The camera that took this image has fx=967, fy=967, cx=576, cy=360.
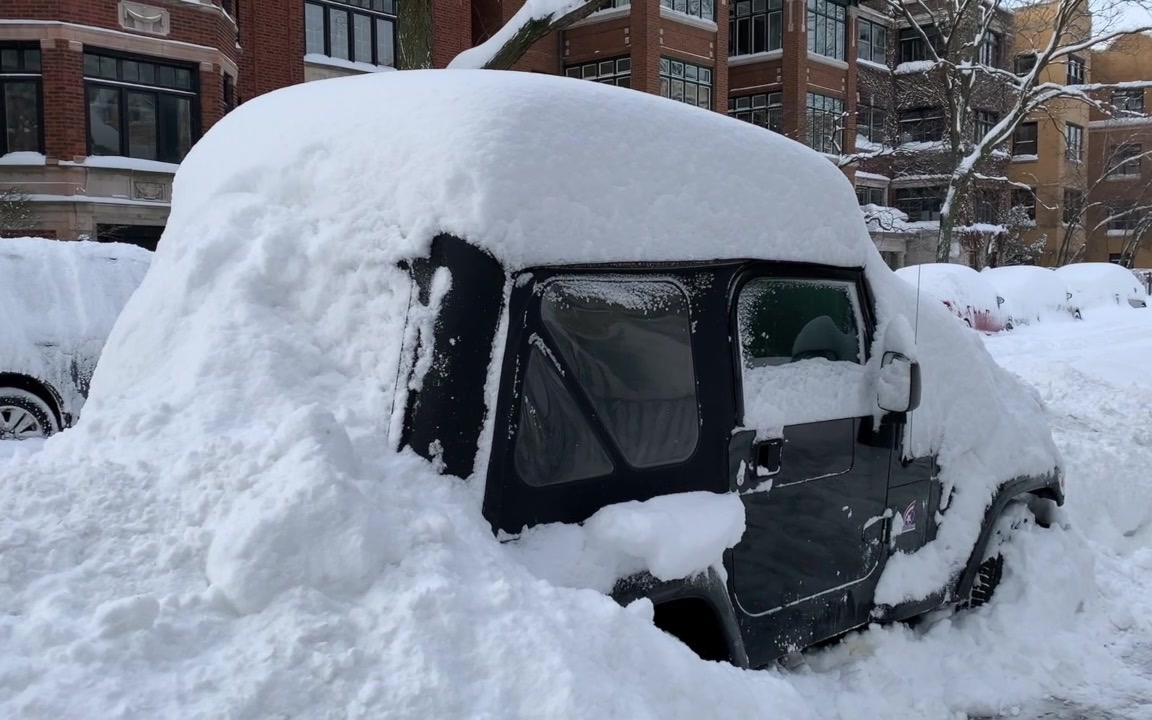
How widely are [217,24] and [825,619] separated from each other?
21024 millimetres

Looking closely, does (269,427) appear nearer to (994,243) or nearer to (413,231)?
(413,231)

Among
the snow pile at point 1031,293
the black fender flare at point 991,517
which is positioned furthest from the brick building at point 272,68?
the black fender flare at point 991,517

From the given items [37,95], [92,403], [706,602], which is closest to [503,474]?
[706,602]

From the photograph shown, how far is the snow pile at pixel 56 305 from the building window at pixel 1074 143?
53648mm

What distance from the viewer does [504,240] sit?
2705 millimetres

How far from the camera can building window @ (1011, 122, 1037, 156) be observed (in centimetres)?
5397

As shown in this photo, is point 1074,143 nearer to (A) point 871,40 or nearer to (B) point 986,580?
(A) point 871,40

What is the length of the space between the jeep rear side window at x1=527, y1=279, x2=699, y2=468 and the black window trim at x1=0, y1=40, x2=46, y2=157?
65.9 ft

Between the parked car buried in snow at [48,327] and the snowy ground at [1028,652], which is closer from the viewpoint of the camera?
the snowy ground at [1028,652]

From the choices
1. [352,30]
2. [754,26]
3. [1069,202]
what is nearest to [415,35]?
[352,30]

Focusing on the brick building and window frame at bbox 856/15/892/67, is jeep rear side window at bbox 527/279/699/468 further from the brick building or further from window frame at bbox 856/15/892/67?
window frame at bbox 856/15/892/67

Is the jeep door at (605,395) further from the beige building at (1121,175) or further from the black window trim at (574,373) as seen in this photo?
the beige building at (1121,175)

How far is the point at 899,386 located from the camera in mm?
3660

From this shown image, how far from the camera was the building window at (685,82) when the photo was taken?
31.9 m
